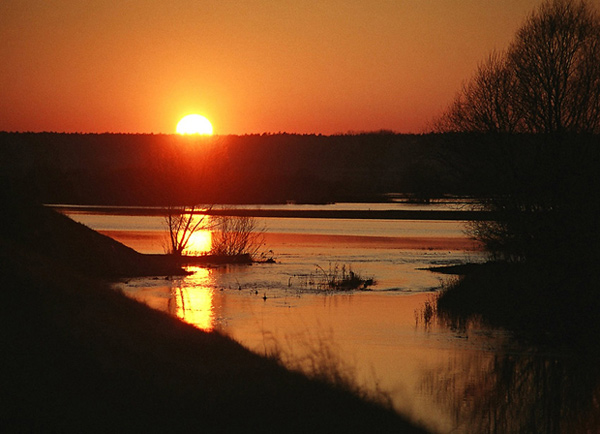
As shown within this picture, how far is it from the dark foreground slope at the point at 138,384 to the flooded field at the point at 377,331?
163 cm

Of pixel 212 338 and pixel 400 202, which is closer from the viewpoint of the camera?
pixel 212 338

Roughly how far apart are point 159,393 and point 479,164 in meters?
28.3

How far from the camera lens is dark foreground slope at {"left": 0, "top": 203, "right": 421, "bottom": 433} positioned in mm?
11352

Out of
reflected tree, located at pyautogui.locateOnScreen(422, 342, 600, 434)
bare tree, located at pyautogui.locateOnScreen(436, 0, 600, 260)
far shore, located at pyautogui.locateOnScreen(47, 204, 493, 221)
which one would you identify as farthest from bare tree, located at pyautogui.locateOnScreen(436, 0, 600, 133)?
far shore, located at pyautogui.locateOnScreen(47, 204, 493, 221)

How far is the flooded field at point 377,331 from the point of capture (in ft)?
51.3

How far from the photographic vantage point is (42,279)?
2083 centimetres

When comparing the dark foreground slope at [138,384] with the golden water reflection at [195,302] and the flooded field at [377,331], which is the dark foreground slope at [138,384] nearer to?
the flooded field at [377,331]

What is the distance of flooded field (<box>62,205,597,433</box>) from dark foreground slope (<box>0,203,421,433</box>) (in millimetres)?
1627

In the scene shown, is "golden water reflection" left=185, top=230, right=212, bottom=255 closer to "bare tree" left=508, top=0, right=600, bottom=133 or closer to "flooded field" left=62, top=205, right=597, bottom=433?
"flooded field" left=62, top=205, right=597, bottom=433

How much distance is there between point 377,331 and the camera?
23547mm

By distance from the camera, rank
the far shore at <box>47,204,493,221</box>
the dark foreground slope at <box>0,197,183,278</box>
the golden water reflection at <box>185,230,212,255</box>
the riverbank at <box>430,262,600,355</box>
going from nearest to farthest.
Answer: the riverbank at <box>430,262,600,355</box> < the dark foreground slope at <box>0,197,183,278</box> < the golden water reflection at <box>185,230,212,255</box> < the far shore at <box>47,204,493,221</box>

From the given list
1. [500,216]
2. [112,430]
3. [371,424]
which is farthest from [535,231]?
[112,430]

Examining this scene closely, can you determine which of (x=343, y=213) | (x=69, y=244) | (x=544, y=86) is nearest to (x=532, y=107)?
(x=544, y=86)

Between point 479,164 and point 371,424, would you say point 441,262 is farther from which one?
point 371,424
